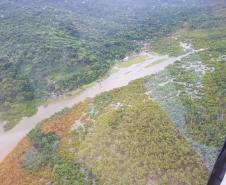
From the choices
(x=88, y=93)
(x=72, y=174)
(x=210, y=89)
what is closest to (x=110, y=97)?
(x=88, y=93)

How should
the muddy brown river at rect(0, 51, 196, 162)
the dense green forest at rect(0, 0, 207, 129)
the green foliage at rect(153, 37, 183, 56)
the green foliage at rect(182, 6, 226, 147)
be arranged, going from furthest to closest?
the green foliage at rect(153, 37, 183, 56) < the dense green forest at rect(0, 0, 207, 129) < the muddy brown river at rect(0, 51, 196, 162) < the green foliage at rect(182, 6, 226, 147)

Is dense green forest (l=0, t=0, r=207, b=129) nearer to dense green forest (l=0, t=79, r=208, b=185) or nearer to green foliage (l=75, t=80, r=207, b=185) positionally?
dense green forest (l=0, t=79, r=208, b=185)

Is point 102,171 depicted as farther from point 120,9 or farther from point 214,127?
point 120,9

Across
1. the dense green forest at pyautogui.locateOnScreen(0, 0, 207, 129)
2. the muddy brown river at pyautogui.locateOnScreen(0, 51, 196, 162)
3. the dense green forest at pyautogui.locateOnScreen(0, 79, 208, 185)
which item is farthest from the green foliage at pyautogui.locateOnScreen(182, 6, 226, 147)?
the dense green forest at pyautogui.locateOnScreen(0, 0, 207, 129)

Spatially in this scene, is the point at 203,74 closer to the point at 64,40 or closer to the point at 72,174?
the point at 72,174

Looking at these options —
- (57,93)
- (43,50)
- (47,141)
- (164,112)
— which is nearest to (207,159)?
(164,112)

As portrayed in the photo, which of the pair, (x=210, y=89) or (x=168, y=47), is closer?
(x=210, y=89)

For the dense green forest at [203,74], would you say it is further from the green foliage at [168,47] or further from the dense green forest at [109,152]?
the dense green forest at [109,152]
